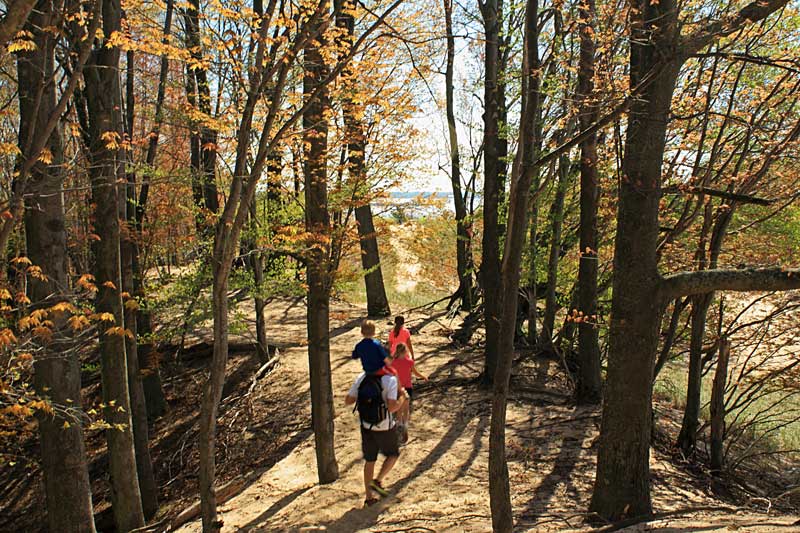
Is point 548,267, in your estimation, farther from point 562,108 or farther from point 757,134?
point 757,134

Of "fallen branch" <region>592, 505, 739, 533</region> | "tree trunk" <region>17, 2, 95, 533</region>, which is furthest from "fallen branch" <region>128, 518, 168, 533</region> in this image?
"fallen branch" <region>592, 505, 739, 533</region>

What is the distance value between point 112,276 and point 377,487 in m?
4.37

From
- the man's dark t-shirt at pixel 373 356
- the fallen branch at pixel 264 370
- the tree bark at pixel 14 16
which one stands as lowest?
the fallen branch at pixel 264 370

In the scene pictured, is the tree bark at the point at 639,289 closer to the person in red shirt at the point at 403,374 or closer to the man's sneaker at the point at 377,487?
the man's sneaker at the point at 377,487

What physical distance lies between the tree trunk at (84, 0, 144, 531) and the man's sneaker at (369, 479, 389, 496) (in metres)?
3.25

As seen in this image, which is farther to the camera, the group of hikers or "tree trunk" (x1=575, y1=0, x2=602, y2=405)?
"tree trunk" (x1=575, y1=0, x2=602, y2=405)

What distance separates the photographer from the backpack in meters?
6.44

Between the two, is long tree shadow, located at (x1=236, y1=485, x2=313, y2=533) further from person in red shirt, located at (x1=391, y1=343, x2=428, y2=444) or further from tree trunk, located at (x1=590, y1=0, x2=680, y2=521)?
tree trunk, located at (x1=590, y1=0, x2=680, y2=521)

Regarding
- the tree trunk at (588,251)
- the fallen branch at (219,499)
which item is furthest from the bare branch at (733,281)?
the fallen branch at (219,499)

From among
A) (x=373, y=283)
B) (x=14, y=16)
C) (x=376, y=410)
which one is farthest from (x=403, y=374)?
(x=373, y=283)

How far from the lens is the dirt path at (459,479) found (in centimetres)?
620

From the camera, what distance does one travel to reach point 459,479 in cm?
738

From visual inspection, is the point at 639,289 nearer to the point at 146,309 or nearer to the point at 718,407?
the point at 718,407

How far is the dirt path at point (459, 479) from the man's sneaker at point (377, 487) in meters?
0.11
